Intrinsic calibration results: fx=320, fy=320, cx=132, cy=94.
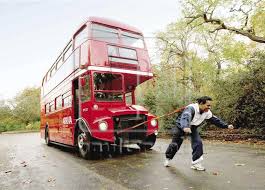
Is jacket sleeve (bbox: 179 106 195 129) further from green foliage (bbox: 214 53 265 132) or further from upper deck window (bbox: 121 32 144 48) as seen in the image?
green foliage (bbox: 214 53 265 132)

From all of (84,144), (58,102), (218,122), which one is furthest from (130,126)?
(58,102)

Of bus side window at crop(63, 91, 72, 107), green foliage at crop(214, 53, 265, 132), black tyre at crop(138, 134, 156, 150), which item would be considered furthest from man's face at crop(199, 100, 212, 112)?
bus side window at crop(63, 91, 72, 107)

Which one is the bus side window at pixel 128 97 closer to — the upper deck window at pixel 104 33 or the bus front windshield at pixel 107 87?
the bus front windshield at pixel 107 87

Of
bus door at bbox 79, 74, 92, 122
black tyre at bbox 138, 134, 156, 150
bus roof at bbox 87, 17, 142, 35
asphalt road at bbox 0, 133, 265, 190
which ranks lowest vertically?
asphalt road at bbox 0, 133, 265, 190

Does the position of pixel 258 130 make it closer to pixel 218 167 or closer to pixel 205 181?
pixel 218 167

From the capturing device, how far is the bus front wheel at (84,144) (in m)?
9.57

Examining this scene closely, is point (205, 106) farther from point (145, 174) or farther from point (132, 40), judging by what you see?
point (132, 40)

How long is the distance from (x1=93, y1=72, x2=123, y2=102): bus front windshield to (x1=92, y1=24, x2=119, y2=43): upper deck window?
124 cm

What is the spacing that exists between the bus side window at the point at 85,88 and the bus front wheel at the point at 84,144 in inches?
43.5

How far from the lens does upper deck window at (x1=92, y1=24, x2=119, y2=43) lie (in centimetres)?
1038

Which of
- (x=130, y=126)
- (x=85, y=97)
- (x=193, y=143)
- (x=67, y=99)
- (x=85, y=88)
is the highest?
(x=85, y=88)

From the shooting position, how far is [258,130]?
1209 centimetres

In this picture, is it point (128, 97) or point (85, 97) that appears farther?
point (128, 97)

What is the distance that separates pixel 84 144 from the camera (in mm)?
9891
